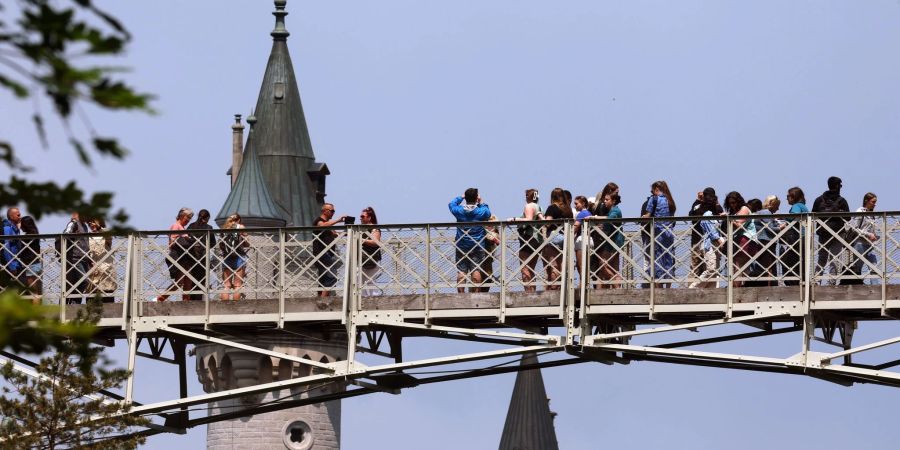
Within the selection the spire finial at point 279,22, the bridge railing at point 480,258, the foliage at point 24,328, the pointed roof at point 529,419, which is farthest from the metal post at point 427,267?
the pointed roof at point 529,419

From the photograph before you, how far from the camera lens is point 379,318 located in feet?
76.3

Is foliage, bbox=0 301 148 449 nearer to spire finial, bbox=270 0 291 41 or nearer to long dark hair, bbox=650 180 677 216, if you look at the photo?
long dark hair, bbox=650 180 677 216

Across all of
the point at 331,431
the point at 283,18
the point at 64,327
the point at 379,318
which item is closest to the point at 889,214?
the point at 379,318

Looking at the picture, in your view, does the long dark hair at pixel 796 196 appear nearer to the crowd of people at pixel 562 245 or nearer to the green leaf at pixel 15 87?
the crowd of people at pixel 562 245

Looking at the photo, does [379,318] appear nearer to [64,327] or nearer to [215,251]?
[215,251]

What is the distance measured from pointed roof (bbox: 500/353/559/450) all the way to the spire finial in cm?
2748

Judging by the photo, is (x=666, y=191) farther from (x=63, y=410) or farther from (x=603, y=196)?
(x=63, y=410)

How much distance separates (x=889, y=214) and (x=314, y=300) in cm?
605

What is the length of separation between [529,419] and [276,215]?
34832mm

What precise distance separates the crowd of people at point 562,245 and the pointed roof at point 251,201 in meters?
34.5

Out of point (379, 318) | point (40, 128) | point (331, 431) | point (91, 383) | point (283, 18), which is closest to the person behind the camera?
point (40, 128)

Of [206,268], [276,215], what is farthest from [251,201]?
[206,268]

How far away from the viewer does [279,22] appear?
67875mm

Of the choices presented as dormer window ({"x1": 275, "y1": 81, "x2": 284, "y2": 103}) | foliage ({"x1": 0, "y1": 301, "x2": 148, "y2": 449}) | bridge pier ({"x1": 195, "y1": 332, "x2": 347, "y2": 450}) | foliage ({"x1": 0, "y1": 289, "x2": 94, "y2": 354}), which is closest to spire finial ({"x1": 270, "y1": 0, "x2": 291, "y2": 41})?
dormer window ({"x1": 275, "y1": 81, "x2": 284, "y2": 103})
